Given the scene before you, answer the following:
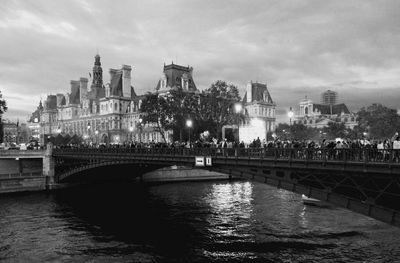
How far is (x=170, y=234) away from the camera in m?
34.8

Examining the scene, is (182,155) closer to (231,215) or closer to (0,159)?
(231,215)

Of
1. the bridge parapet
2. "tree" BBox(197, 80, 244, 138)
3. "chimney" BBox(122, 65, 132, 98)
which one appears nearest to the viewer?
the bridge parapet

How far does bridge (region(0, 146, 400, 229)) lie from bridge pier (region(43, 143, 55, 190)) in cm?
2579

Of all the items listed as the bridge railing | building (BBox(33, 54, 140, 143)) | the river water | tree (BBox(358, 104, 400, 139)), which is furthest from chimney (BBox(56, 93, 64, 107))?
the bridge railing

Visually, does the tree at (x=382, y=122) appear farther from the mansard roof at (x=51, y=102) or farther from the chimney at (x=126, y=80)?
the mansard roof at (x=51, y=102)

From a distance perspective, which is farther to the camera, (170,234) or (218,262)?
(170,234)

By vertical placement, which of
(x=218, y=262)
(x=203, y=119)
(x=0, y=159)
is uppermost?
(x=203, y=119)

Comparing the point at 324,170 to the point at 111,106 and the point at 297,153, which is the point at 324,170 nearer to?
the point at 297,153

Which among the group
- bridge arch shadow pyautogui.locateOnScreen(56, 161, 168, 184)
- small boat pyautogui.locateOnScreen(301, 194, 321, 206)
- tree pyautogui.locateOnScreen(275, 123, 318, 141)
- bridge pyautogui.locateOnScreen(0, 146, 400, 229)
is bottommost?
small boat pyautogui.locateOnScreen(301, 194, 321, 206)

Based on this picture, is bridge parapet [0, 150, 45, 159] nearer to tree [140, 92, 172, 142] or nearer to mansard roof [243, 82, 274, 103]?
tree [140, 92, 172, 142]

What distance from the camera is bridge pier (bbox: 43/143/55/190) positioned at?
62.7 m

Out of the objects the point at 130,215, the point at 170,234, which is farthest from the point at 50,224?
the point at 170,234

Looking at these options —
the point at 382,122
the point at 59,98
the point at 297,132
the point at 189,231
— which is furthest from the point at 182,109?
the point at 59,98

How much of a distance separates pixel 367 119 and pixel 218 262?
80.7m
